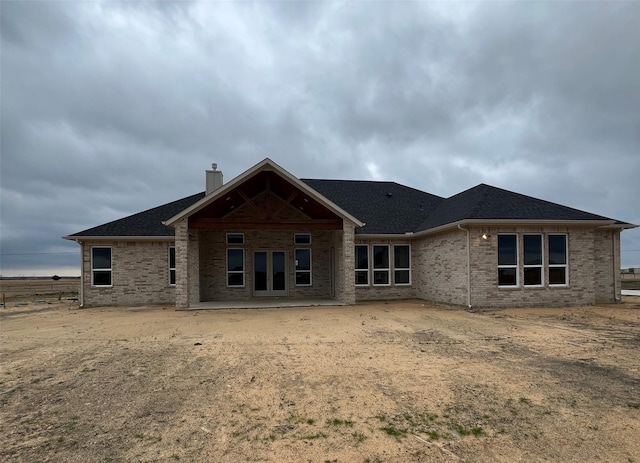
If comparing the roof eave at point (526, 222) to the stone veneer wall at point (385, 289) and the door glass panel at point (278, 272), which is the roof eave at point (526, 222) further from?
the door glass panel at point (278, 272)

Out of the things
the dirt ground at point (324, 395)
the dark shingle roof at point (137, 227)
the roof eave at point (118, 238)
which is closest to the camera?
the dirt ground at point (324, 395)

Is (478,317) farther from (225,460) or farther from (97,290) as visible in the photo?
(97,290)

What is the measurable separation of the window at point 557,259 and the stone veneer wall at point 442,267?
11.0ft

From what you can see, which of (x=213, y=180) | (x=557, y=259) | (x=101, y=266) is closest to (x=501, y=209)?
(x=557, y=259)

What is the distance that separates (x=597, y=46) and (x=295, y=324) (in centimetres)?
1778

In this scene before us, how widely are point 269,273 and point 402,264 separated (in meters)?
6.43

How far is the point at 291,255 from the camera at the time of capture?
57.7ft

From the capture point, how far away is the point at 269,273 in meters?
17.5

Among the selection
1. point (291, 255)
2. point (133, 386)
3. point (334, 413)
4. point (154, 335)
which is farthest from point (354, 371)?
point (291, 255)

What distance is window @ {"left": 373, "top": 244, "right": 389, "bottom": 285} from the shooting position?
57.2 feet

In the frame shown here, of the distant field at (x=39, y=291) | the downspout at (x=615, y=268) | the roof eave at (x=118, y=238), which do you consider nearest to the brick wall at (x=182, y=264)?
the roof eave at (x=118, y=238)

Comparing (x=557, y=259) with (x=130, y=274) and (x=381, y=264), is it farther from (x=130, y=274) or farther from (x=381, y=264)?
(x=130, y=274)

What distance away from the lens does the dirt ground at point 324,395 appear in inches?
143

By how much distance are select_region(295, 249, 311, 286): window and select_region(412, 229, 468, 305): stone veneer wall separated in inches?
202
